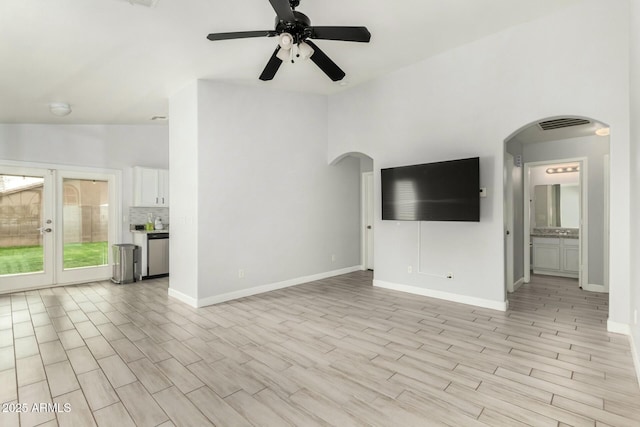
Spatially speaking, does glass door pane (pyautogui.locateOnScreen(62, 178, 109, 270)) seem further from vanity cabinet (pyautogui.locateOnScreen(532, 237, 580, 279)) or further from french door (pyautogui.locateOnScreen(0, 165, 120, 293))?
vanity cabinet (pyautogui.locateOnScreen(532, 237, 580, 279))

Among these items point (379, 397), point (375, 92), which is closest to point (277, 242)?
point (375, 92)

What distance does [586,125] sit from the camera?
193 inches

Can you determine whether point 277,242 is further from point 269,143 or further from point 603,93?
point 603,93

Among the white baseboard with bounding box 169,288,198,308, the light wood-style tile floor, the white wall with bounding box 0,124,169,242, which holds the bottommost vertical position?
the light wood-style tile floor

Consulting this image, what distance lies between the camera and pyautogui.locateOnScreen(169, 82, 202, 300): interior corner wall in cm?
439

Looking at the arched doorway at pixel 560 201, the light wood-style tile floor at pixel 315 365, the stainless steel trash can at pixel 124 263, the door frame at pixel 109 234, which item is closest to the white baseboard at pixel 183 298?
the light wood-style tile floor at pixel 315 365

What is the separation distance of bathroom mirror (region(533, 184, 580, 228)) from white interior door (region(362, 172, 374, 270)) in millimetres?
3705

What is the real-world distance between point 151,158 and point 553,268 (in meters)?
8.47

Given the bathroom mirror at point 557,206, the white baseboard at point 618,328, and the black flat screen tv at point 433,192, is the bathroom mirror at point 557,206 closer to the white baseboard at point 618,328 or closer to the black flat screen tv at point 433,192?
the white baseboard at point 618,328

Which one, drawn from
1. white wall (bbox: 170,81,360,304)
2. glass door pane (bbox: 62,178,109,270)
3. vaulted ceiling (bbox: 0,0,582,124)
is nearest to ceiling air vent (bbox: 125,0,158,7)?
vaulted ceiling (bbox: 0,0,582,124)

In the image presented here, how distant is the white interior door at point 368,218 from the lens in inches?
268

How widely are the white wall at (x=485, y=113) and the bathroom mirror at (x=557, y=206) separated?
3948mm

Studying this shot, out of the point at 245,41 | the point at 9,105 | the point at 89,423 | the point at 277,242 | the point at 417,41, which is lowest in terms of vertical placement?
the point at 89,423

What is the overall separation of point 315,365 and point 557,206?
6.76 m
